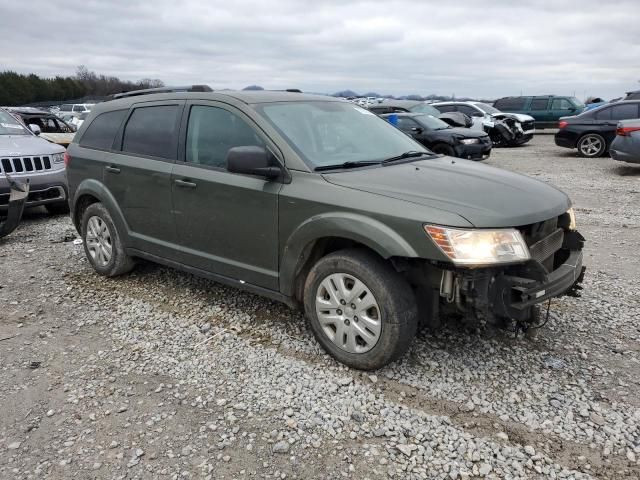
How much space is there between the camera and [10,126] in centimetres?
845

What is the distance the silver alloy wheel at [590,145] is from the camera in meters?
14.2

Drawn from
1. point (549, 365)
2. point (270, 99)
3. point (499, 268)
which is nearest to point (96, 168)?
point (270, 99)

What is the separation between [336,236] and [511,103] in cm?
2119

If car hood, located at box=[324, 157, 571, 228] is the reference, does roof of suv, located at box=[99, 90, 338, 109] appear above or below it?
above

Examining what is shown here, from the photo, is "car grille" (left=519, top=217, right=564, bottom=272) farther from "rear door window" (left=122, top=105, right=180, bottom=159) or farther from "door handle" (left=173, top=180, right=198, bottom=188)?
"rear door window" (left=122, top=105, right=180, bottom=159)

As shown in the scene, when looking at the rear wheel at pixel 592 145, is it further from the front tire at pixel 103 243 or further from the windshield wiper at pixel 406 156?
the front tire at pixel 103 243

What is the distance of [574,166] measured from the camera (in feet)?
42.6

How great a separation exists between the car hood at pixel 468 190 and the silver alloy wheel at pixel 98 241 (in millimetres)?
2703

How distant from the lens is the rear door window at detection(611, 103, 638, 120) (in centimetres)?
1350

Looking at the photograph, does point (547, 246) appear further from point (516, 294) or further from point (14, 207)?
point (14, 207)

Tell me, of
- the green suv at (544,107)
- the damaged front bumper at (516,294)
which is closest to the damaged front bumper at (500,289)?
the damaged front bumper at (516,294)

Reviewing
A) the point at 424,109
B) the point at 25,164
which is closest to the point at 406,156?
the point at 25,164

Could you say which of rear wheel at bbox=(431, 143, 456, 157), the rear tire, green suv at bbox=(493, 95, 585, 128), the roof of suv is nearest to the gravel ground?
the roof of suv

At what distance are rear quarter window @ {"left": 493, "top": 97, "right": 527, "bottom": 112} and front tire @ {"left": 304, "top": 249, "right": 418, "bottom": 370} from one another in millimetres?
20581
